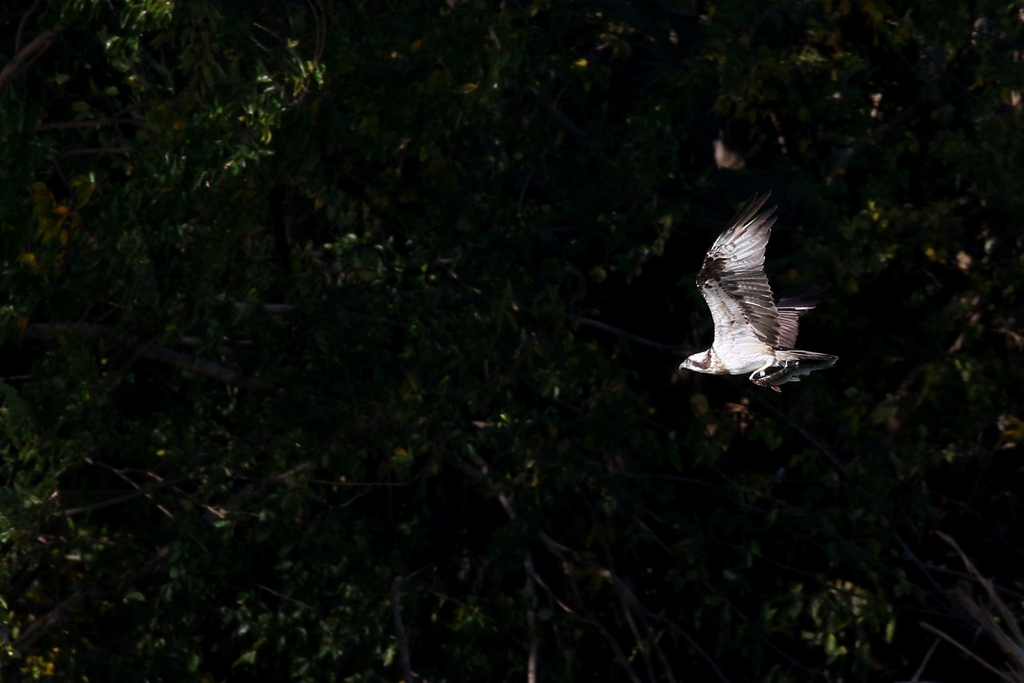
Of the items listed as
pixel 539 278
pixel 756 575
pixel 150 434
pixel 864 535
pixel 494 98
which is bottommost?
pixel 756 575

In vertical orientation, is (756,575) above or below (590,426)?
below

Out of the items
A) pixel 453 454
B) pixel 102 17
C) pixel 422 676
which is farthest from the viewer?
pixel 422 676

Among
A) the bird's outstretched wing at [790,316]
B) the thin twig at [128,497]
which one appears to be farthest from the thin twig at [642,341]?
the thin twig at [128,497]

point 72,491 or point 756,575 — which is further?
point 756,575

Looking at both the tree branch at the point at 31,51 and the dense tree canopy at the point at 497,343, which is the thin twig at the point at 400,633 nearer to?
the dense tree canopy at the point at 497,343

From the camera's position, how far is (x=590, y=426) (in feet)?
20.8

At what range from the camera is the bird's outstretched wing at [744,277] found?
418cm

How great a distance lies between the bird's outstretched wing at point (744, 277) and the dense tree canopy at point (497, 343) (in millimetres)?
1715

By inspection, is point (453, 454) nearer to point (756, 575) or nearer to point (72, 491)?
point (72, 491)

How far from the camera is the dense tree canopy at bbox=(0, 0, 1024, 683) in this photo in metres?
5.73

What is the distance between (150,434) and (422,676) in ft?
5.62

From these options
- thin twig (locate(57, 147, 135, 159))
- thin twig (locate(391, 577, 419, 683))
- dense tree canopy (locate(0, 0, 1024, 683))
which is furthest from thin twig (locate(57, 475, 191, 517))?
thin twig (locate(57, 147, 135, 159))

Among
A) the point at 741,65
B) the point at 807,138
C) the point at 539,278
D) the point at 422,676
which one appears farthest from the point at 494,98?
the point at 422,676

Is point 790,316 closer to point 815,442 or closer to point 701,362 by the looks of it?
point 701,362
